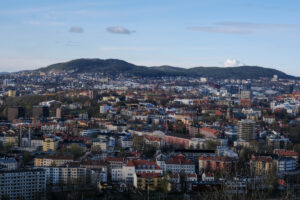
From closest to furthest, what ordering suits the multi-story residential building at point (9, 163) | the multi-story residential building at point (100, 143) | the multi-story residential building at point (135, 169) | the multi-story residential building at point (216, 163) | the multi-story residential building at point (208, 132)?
the multi-story residential building at point (135, 169), the multi-story residential building at point (9, 163), the multi-story residential building at point (216, 163), the multi-story residential building at point (100, 143), the multi-story residential building at point (208, 132)

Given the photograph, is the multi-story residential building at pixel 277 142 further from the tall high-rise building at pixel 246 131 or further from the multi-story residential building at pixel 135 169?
the multi-story residential building at pixel 135 169

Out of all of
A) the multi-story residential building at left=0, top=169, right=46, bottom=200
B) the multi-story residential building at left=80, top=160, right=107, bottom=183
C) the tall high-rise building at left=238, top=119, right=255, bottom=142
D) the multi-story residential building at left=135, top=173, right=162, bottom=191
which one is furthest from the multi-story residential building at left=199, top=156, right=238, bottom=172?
the tall high-rise building at left=238, top=119, right=255, bottom=142

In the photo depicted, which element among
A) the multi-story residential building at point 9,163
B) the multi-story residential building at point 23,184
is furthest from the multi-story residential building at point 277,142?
the multi-story residential building at point 23,184

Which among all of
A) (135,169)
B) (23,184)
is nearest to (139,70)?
(135,169)

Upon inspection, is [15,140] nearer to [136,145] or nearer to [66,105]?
[136,145]

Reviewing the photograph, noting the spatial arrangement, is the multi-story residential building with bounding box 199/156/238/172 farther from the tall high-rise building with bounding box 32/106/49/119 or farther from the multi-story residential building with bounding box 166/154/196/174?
the tall high-rise building with bounding box 32/106/49/119

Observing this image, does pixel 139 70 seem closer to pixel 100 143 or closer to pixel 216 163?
pixel 100 143
